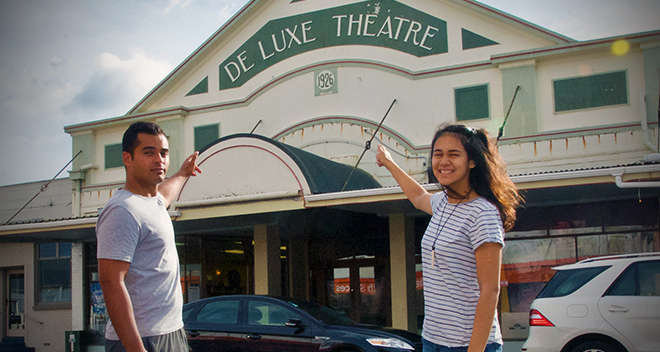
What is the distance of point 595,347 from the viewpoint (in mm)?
7281

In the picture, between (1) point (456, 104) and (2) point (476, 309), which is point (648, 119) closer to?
(1) point (456, 104)

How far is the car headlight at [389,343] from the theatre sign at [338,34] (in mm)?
8003

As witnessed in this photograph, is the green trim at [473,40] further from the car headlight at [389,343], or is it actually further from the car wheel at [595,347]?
the car wheel at [595,347]

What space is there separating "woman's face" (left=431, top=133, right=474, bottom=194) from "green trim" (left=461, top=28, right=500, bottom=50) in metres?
11.8

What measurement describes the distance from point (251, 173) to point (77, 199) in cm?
894

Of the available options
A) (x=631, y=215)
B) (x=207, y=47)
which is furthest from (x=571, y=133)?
(x=207, y=47)

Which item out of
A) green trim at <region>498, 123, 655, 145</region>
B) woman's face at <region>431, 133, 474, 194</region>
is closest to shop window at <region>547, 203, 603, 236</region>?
green trim at <region>498, 123, 655, 145</region>

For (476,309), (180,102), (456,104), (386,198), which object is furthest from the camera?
(180,102)

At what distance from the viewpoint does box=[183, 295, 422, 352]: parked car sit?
8617 mm

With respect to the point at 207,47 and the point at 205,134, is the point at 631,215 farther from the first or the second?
the point at 207,47

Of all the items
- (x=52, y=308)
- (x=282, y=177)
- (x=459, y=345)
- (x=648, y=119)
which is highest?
(x=648, y=119)

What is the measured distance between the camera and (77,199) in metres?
18.3

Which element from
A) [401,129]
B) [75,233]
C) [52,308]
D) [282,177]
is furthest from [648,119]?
[52,308]

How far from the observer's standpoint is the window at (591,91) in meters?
12.7
